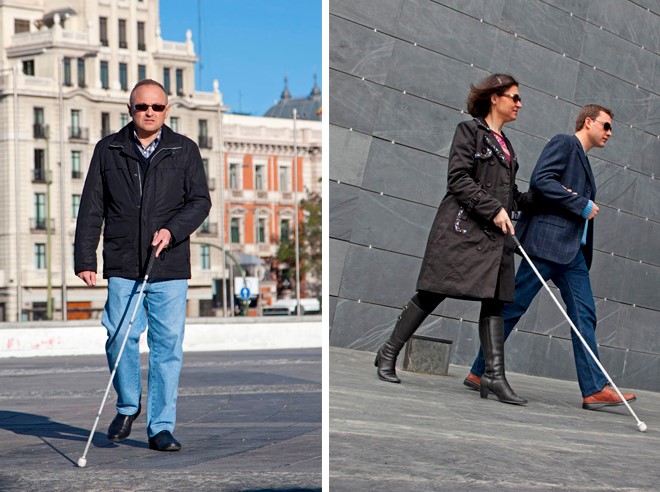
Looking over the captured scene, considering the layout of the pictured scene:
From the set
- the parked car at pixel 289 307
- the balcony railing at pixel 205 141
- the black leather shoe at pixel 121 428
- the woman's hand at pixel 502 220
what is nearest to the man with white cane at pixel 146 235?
the black leather shoe at pixel 121 428

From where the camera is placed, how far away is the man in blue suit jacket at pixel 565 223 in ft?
18.8

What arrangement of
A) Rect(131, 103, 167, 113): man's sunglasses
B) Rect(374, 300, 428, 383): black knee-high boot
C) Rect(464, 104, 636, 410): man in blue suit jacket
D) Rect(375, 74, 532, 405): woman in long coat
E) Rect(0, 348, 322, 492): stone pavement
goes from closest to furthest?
1. Rect(374, 300, 428, 383): black knee-high boot
2. Rect(0, 348, 322, 492): stone pavement
3. Rect(375, 74, 532, 405): woman in long coat
4. Rect(464, 104, 636, 410): man in blue suit jacket
5. Rect(131, 103, 167, 113): man's sunglasses

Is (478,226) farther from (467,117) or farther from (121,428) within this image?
(121,428)

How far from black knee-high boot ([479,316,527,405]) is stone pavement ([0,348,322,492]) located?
2.25 feet

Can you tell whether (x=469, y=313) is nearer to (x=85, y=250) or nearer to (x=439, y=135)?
(x=439, y=135)

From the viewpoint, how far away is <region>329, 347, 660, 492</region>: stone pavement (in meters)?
3.89

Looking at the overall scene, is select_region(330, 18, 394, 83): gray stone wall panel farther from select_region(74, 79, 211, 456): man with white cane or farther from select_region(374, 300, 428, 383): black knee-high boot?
select_region(74, 79, 211, 456): man with white cane

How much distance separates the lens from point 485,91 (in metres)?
5.24

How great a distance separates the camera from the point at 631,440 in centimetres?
501

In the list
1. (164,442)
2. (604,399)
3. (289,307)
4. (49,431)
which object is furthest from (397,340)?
(289,307)

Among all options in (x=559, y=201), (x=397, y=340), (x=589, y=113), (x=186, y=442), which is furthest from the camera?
(x=186, y=442)

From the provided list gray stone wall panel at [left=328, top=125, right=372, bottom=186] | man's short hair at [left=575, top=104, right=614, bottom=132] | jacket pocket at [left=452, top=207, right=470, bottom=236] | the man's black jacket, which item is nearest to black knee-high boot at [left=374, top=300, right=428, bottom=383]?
jacket pocket at [left=452, top=207, right=470, bottom=236]

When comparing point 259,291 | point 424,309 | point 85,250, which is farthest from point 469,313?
point 259,291

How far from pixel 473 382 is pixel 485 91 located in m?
1.13
